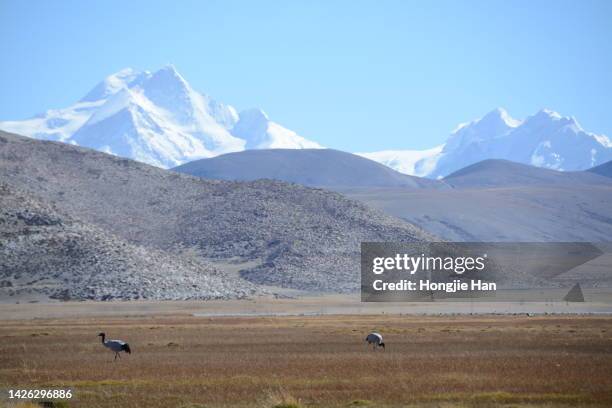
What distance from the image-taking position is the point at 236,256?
6594 inches

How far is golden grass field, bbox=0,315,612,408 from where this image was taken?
33.1 m

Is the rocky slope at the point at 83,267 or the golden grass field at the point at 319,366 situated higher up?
the rocky slope at the point at 83,267

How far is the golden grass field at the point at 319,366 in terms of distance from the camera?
1304 inches

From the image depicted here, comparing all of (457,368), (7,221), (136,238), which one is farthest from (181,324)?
(136,238)

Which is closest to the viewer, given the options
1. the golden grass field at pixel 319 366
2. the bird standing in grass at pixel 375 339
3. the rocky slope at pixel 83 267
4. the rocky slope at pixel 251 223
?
the golden grass field at pixel 319 366

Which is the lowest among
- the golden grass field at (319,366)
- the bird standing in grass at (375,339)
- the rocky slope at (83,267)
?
the golden grass field at (319,366)

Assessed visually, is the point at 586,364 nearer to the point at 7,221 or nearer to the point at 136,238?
the point at 7,221

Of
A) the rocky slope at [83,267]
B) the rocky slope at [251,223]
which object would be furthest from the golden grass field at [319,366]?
the rocky slope at [251,223]

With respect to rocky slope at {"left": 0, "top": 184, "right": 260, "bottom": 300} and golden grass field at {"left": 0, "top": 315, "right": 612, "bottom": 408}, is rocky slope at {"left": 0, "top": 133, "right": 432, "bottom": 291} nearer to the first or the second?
rocky slope at {"left": 0, "top": 184, "right": 260, "bottom": 300}

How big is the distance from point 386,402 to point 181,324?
159 ft

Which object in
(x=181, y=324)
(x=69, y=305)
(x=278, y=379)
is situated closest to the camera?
(x=278, y=379)

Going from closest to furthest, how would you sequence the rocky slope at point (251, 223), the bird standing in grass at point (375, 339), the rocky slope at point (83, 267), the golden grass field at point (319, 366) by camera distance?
the golden grass field at point (319, 366)
the bird standing in grass at point (375, 339)
the rocky slope at point (83, 267)
the rocky slope at point (251, 223)

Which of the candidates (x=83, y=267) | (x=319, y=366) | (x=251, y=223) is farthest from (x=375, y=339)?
(x=251, y=223)

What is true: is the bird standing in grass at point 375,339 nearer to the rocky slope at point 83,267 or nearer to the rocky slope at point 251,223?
the rocky slope at point 83,267
